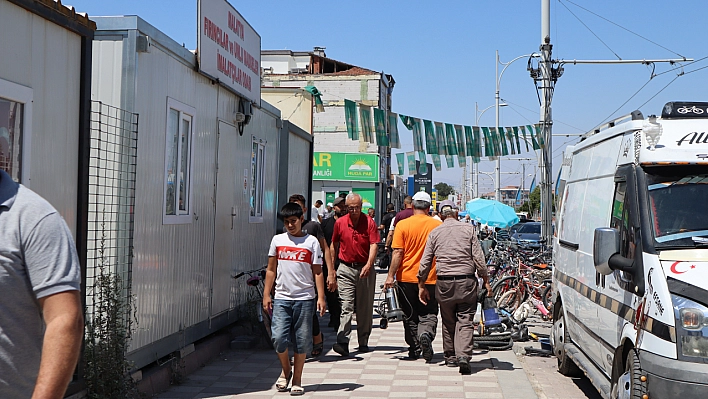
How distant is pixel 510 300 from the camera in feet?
46.3

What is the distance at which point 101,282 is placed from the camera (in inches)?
251

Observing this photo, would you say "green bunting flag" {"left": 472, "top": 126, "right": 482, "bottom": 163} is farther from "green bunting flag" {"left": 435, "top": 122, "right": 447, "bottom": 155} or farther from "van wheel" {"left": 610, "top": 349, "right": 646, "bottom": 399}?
"van wheel" {"left": 610, "top": 349, "right": 646, "bottom": 399}

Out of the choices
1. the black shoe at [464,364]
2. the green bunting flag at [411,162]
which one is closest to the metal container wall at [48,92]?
the black shoe at [464,364]

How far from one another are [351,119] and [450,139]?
264 cm

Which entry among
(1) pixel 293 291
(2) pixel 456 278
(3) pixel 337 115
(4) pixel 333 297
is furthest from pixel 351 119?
(3) pixel 337 115

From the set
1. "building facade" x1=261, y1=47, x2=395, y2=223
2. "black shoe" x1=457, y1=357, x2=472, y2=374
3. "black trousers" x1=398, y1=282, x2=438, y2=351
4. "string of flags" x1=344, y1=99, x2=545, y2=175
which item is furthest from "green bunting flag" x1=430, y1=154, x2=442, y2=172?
"building facade" x1=261, y1=47, x2=395, y2=223

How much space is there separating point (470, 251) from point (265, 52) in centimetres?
4609

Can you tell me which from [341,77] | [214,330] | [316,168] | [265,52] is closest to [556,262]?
[214,330]

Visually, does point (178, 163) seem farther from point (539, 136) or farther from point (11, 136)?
point (539, 136)

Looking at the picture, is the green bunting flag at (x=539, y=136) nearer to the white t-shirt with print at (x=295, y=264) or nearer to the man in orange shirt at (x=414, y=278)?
the man in orange shirt at (x=414, y=278)

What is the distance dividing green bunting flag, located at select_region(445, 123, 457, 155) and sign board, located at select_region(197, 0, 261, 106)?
7652 mm

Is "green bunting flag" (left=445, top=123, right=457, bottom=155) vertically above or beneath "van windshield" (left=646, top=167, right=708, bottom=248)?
above

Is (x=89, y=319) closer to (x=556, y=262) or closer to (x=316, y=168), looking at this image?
(x=556, y=262)

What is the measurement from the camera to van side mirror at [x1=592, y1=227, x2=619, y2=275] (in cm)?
584
